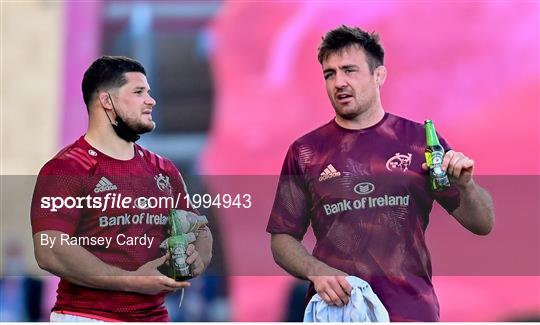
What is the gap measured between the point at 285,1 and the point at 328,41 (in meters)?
0.23

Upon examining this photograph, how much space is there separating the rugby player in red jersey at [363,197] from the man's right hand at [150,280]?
427 millimetres

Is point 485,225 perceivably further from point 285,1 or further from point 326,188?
point 285,1

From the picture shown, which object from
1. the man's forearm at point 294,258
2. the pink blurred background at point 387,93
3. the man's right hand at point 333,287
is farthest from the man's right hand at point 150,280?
the man's right hand at point 333,287

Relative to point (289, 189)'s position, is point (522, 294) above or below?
below

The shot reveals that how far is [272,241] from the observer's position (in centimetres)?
389

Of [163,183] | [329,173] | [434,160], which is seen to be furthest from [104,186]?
[434,160]

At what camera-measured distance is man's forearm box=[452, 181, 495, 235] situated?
3.85m

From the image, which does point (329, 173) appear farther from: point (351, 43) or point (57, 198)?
point (57, 198)

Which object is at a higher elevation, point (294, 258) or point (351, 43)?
point (351, 43)

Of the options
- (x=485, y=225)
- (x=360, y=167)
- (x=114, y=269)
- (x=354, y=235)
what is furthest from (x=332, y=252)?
(x=114, y=269)

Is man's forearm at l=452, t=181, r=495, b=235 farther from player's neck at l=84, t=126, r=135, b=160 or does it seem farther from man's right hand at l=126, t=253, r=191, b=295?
player's neck at l=84, t=126, r=135, b=160

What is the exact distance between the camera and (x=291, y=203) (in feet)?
12.8

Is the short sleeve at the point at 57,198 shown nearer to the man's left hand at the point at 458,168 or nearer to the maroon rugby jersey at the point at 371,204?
the maroon rugby jersey at the point at 371,204

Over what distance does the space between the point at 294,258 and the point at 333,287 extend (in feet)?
0.63
